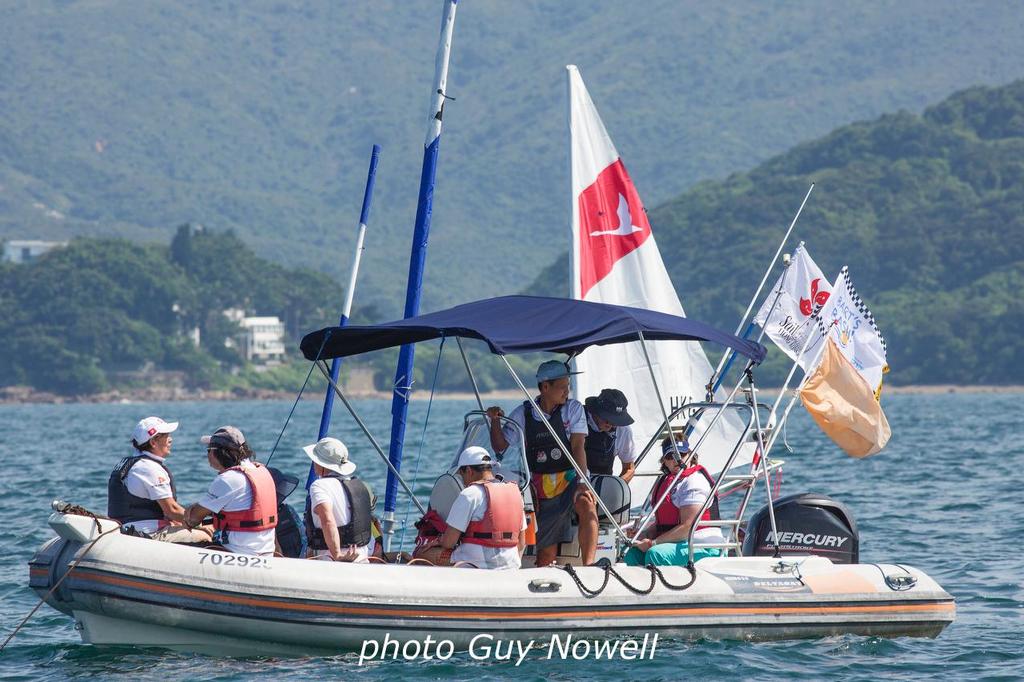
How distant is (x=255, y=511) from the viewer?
10.4 meters

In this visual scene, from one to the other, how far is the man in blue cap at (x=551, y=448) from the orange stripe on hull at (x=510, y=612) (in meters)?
0.69

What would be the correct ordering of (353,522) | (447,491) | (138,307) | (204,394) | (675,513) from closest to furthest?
(353,522), (447,491), (675,513), (204,394), (138,307)

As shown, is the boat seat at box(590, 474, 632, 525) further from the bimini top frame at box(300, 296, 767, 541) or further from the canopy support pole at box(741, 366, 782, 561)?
the canopy support pole at box(741, 366, 782, 561)

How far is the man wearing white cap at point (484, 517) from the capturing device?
1042cm

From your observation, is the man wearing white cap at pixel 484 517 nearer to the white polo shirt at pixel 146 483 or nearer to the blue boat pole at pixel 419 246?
the white polo shirt at pixel 146 483

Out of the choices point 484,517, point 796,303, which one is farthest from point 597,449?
point 796,303

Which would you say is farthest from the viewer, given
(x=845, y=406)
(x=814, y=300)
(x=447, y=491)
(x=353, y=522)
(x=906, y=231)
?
(x=906, y=231)

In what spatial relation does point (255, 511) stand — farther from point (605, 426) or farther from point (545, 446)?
point (605, 426)

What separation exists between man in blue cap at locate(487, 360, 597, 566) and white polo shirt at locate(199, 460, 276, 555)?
183 centimetres

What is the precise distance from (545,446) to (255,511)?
2089 millimetres

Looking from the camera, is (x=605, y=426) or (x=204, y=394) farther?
(x=204, y=394)

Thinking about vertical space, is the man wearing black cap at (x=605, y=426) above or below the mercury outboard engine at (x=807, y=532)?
above

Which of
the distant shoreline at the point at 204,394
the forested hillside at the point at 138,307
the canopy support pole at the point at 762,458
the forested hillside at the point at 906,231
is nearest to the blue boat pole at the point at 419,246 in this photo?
the canopy support pole at the point at 762,458

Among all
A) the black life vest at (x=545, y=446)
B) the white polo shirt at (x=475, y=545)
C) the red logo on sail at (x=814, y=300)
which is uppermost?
the red logo on sail at (x=814, y=300)
